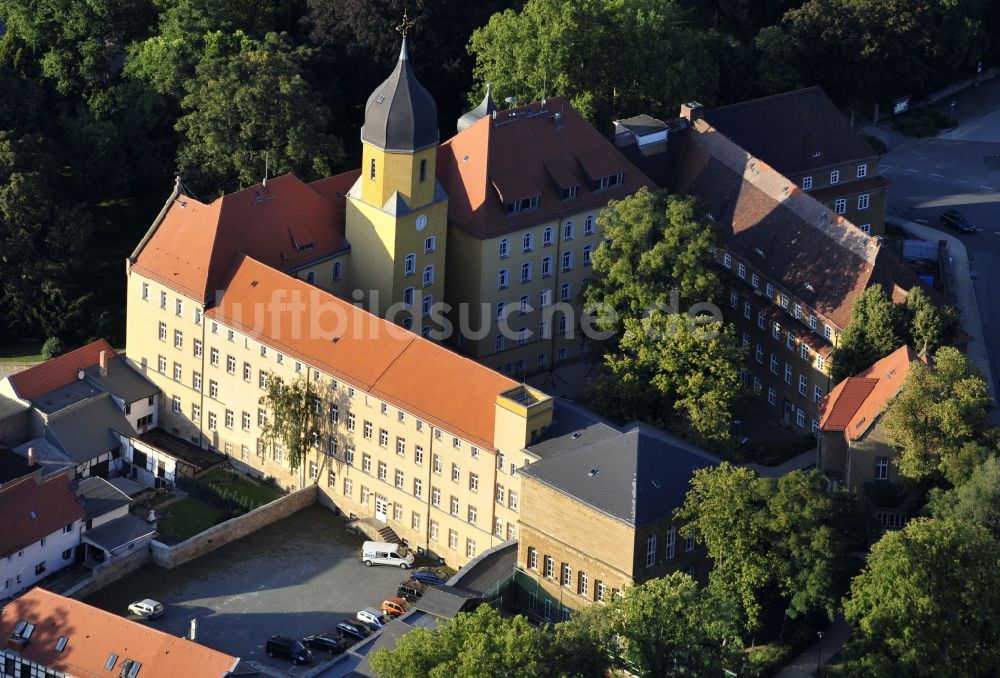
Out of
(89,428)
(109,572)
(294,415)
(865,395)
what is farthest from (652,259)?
(109,572)

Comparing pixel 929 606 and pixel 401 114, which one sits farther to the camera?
pixel 401 114

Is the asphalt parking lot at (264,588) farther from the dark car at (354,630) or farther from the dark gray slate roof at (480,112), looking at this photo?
the dark gray slate roof at (480,112)

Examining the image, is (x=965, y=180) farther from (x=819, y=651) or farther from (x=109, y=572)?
(x=109, y=572)

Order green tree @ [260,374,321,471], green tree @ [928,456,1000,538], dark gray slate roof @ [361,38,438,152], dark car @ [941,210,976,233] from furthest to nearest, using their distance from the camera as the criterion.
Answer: dark car @ [941,210,976,233], dark gray slate roof @ [361,38,438,152], green tree @ [260,374,321,471], green tree @ [928,456,1000,538]

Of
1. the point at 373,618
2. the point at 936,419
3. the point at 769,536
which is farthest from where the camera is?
the point at 936,419

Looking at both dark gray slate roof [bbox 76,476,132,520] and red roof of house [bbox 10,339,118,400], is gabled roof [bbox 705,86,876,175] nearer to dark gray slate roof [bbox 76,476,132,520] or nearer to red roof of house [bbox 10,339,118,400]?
red roof of house [bbox 10,339,118,400]

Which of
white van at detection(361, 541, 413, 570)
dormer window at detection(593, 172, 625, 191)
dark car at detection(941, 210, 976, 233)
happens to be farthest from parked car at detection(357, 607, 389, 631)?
dark car at detection(941, 210, 976, 233)

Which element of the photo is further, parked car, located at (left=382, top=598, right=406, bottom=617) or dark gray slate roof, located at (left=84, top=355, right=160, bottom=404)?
dark gray slate roof, located at (left=84, top=355, right=160, bottom=404)
